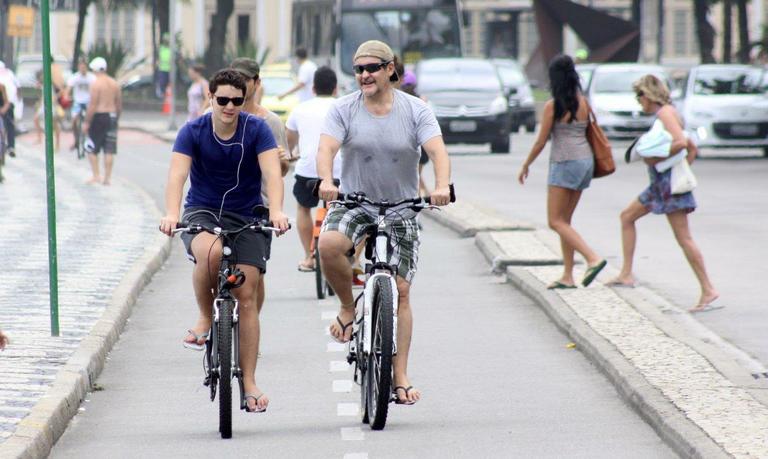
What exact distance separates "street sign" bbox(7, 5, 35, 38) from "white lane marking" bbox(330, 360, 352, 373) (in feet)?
90.0

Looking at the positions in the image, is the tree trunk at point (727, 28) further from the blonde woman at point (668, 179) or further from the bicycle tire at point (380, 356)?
the bicycle tire at point (380, 356)

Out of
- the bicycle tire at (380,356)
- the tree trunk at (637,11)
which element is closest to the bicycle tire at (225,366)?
the bicycle tire at (380,356)

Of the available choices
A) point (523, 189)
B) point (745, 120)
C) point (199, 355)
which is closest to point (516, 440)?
point (199, 355)

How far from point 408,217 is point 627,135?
2872cm

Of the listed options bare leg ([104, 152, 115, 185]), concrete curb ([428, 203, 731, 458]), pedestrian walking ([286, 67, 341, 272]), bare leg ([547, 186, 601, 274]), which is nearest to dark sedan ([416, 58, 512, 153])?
bare leg ([104, 152, 115, 185])

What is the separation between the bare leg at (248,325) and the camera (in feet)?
26.0

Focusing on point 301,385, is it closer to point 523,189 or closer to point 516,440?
point 516,440

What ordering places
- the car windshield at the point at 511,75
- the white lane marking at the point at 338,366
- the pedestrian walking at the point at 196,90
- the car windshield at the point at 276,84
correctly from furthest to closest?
1. the car windshield at the point at 511,75
2. the car windshield at the point at 276,84
3. the pedestrian walking at the point at 196,90
4. the white lane marking at the point at 338,366

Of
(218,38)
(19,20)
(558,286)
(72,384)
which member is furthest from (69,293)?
(218,38)

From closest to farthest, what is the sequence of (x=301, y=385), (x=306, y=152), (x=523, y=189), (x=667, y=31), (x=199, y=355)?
(x=301, y=385)
(x=199, y=355)
(x=306, y=152)
(x=523, y=189)
(x=667, y=31)

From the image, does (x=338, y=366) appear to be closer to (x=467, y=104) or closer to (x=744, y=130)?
(x=744, y=130)

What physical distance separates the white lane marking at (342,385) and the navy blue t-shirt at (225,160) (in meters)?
1.37

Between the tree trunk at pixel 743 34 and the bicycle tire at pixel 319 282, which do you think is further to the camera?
the tree trunk at pixel 743 34

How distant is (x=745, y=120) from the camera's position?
102ft
